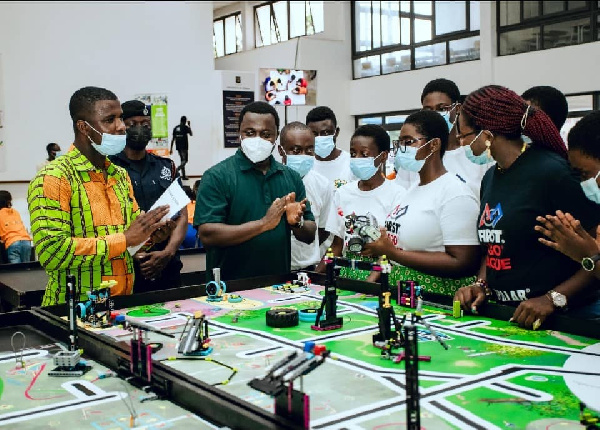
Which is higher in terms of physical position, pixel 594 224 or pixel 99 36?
pixel 99 36

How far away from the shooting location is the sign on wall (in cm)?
1085

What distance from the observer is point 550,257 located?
1986 mm

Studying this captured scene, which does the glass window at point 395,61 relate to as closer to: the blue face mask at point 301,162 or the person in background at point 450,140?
the person in background at point 450,140

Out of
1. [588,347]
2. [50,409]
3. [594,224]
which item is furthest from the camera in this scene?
[594,224]

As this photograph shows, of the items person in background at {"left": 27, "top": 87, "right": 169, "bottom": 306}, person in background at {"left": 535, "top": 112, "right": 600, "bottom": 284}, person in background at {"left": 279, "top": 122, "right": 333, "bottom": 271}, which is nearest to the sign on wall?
person in background at {"left": 279, "top": 122, "right": 333, "bottom": 271}

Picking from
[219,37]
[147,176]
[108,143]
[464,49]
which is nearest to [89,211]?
[108,143]

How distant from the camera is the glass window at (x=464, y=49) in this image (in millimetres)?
10875

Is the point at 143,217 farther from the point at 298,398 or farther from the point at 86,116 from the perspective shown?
the point at 298,398

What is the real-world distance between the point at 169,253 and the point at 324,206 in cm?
102

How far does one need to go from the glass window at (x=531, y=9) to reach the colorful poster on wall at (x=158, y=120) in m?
5.85

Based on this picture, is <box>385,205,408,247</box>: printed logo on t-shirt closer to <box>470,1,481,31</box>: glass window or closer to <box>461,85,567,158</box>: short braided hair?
<box>461,85,567,158</box>: short braided hair

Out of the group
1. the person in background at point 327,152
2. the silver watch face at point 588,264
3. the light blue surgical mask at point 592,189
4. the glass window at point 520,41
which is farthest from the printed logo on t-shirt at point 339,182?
the glass window at point 520,41

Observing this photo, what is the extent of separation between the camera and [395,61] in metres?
12.2

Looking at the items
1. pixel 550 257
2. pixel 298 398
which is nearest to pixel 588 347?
pixel 550 257
